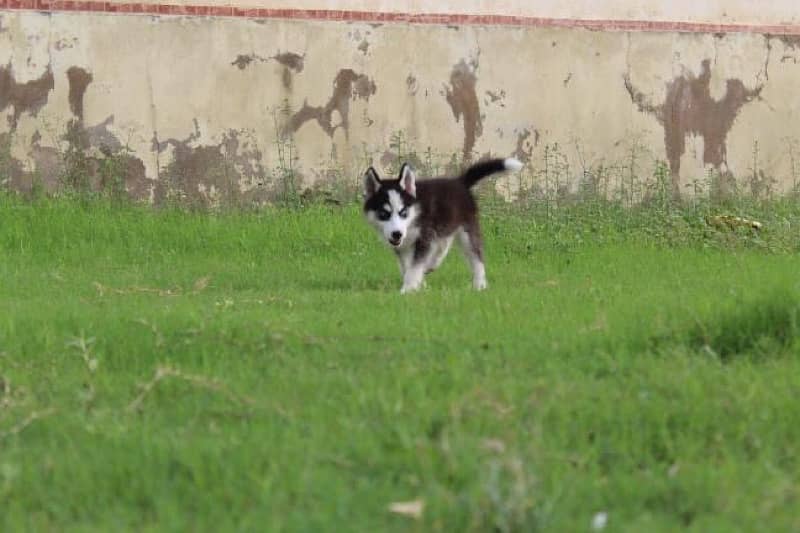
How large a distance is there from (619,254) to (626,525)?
760cm

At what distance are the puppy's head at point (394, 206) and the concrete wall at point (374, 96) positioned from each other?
3.07 meters

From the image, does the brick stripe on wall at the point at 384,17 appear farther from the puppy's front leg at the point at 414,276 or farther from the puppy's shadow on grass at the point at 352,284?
the puppy's front leg at the point at 414,276

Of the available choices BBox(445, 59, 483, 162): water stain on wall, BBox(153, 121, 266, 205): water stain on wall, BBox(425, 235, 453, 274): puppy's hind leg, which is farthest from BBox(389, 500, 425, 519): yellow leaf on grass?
BBox(445, 59, 483, 162): water stain on wall

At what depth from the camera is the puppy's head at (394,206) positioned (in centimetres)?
987

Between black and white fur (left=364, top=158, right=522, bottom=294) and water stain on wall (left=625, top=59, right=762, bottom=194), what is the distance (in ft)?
14.4

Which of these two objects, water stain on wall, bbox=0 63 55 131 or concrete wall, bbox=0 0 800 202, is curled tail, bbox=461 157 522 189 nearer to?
concrete wall, bbox=0 0 800 202

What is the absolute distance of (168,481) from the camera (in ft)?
14.5

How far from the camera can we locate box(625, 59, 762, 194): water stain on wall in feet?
47.3

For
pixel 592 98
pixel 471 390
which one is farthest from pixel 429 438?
pixel 592 98

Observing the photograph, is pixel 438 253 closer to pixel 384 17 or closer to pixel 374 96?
pixel 374 96

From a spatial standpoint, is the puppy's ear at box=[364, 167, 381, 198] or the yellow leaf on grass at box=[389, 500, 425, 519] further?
the puppy's ear at box=[364, 167, 381, 198]

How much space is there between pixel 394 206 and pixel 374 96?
Result: 376cm

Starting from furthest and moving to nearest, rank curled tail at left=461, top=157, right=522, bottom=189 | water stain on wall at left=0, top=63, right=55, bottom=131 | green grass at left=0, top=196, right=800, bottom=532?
1. water stain on wall at left=0, top=63, right=55, bottom=131
2. curled tail at left=461, top=157, right=522, bottom=189
3. green grass at left=0, top=196, right=800, bottom=532

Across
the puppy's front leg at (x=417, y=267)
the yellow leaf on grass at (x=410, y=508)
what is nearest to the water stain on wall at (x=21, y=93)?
the puppy's front leg at (x=417, y=267)
